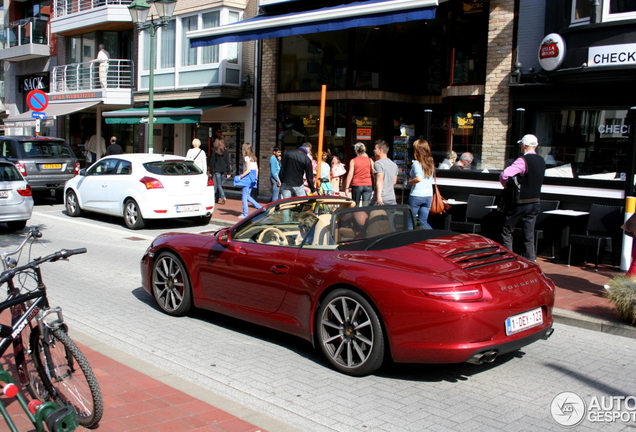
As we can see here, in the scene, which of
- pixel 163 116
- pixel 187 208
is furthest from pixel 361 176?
pixel 163 116

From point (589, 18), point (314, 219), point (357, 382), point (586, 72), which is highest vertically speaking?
point (589, 18)

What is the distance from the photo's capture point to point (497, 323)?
4.65 meters

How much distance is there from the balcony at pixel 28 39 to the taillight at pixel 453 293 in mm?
31676

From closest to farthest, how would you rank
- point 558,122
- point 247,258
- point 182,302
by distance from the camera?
point 247,258 → point 182,302 → point 558,122

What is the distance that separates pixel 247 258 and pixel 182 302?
3.91 ft

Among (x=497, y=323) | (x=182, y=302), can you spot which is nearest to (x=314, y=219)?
(x=182, y=302)

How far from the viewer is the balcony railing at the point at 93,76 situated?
84.1 ft

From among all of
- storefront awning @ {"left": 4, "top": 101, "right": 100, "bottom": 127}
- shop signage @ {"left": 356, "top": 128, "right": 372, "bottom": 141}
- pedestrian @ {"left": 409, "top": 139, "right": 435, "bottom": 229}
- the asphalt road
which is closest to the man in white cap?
pedestrian @ {"left": 409, "top": 139, "right": 435, "bottom": 229}

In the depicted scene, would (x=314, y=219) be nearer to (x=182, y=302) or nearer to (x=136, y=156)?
(x=182, y=302)

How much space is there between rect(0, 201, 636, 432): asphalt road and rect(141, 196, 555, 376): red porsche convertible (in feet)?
0.92

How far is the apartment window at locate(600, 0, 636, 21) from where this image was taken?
36.6 ft

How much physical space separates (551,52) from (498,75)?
1528mm

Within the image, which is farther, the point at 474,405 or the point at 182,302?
the point at 182,302

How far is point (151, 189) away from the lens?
1314 cm
